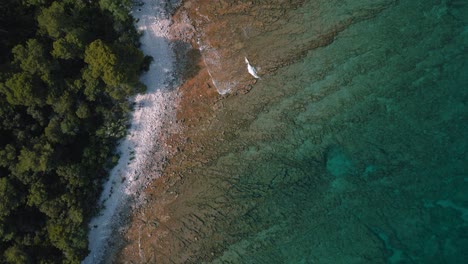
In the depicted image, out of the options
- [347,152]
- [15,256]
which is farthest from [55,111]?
[347,152]

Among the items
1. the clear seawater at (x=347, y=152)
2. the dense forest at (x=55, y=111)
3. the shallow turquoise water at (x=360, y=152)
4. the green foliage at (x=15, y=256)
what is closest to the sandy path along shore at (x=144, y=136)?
the dense forest at (x=55, y=111)

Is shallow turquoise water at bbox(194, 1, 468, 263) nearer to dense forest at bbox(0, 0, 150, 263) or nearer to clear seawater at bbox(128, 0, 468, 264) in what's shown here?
clear seawater at bbox(128, 0, 468, 264)

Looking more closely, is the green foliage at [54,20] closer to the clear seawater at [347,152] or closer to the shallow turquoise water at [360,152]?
the clear seawater at [347,152]

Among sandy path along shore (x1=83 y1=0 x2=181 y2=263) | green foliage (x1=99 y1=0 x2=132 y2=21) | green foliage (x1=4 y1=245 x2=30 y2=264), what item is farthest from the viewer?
sandy path along shore (x1=83 y1=0 x2=181 y2=263)

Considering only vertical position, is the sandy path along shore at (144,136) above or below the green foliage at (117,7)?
below

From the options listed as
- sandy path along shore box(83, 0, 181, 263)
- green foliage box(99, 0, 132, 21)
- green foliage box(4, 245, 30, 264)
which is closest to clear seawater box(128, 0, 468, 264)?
sandy path along shore box(83, 0, 181, 263)

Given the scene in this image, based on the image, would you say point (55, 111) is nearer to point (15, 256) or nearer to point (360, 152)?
point (15, 256)
